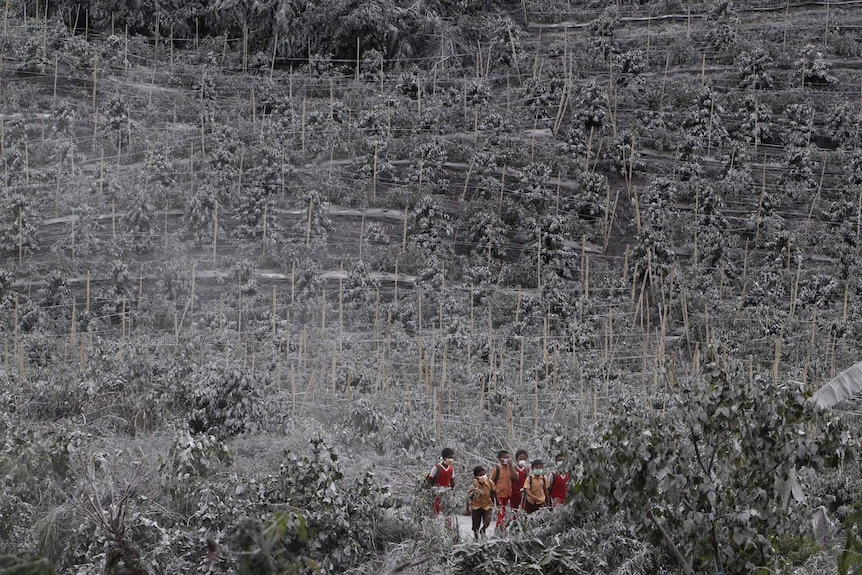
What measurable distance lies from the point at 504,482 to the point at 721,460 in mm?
1797

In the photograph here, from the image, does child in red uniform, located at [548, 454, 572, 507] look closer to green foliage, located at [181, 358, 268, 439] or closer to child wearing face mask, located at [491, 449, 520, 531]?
child wearing face mask, located at [491, 449, 520, 531]

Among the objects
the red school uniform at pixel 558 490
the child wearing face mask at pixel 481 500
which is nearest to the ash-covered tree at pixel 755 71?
the red school uniform at pixel 558 490

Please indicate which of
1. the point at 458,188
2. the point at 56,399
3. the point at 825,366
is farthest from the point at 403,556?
the point at 458,188

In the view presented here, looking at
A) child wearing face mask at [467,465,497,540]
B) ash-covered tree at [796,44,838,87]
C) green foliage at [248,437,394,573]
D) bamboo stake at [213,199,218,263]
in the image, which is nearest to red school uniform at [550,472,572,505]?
child wearing face mask at [467,465,497,540]

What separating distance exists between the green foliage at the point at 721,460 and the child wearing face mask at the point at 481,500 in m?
1.12

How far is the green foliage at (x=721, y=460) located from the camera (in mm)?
6621

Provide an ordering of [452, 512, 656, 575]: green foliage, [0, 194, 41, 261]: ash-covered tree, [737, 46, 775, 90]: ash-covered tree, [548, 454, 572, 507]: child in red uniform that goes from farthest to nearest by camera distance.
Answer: [737, 46, 775, 90]: ash-covered tree → [0, 194, 41, 261]: ash-covered tree → [548, 454, 572, 507]: child in red uniform → [452, 512, 656, 575]: green foliage

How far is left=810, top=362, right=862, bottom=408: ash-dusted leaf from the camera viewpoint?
25.3 feet

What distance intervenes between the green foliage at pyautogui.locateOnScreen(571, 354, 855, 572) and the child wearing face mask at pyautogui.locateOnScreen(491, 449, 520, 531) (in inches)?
49.7

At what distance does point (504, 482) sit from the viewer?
27.8 feet

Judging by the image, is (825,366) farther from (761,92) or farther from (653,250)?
(761,92)

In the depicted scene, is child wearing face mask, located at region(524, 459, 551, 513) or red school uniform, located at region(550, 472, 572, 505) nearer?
child wearing face mask, located at region(524, 459, 551, 513)

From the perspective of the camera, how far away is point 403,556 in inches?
311

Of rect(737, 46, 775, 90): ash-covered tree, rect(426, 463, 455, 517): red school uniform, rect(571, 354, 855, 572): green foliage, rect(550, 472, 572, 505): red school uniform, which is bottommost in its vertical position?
rect(550, 472, 572, 505): red school uniform
